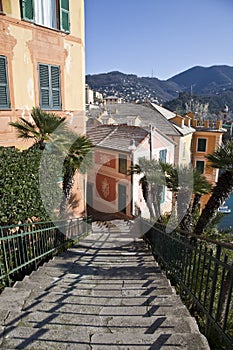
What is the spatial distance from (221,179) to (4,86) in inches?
312

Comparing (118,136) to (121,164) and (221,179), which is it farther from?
(221,179)

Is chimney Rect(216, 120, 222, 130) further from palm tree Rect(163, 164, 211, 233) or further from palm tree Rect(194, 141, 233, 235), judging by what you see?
palm tree Rect(194, 141, 233, 235)

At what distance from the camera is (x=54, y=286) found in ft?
16.3

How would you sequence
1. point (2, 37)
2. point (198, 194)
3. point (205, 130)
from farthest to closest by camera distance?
point (205, 130) < point (198, 194) < point (2, 37)

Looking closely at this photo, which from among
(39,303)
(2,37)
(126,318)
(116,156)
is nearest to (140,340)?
(126,318)

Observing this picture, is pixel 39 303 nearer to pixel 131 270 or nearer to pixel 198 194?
pixel 131 270

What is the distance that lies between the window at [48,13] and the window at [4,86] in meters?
1.80

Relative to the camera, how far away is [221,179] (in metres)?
8.23

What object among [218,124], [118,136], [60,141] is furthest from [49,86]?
[218,124]

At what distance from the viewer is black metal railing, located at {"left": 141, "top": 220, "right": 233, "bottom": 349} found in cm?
300

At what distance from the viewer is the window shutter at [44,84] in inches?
392

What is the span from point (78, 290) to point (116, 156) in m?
13.5

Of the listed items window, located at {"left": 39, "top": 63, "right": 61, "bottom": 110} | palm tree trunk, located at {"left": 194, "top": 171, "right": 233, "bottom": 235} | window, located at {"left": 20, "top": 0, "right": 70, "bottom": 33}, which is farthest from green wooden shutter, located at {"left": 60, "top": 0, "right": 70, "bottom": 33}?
palm tree trunk, located at {"left": 194, "top": 171, "right": 233, "bottom": 235}

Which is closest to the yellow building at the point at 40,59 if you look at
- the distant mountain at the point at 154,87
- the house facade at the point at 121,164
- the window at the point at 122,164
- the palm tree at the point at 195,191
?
the palm tree at the point at 195,191
